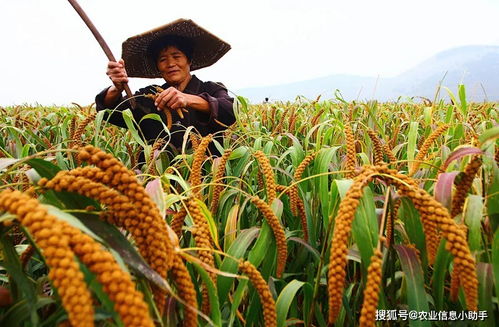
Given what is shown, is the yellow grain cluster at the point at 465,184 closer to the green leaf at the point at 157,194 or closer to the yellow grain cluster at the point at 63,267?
the green leaf at the point at 157,194

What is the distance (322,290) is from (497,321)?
0.47 meters

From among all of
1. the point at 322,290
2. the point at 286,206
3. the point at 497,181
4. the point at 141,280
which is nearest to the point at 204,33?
the point at 286,206

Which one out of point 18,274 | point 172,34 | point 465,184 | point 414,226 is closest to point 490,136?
point 465,184

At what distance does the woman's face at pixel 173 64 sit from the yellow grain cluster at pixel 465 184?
2.38 meters

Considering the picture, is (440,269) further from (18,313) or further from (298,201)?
(18,313)

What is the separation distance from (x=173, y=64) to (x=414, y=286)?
2441 mm

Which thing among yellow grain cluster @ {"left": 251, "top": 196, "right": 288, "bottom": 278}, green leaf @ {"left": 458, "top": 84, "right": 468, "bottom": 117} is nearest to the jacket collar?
green leaf @ {"left": 458, "top": 84, "right": 468, "bottom": 117}

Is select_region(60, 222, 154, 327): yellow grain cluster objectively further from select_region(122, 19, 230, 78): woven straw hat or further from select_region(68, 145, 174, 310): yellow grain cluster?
select_region(122, 19, 230, 78): woven straw hat

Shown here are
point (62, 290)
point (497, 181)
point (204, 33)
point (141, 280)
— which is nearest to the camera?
point (62, 290)

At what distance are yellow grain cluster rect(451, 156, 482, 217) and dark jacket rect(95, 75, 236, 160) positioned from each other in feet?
5.92

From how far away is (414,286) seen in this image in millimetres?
788

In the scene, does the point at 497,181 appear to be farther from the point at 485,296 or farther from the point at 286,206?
the point at 286,206

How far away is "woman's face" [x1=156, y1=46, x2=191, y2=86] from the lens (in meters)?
2.85

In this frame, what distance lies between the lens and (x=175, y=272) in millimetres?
569
